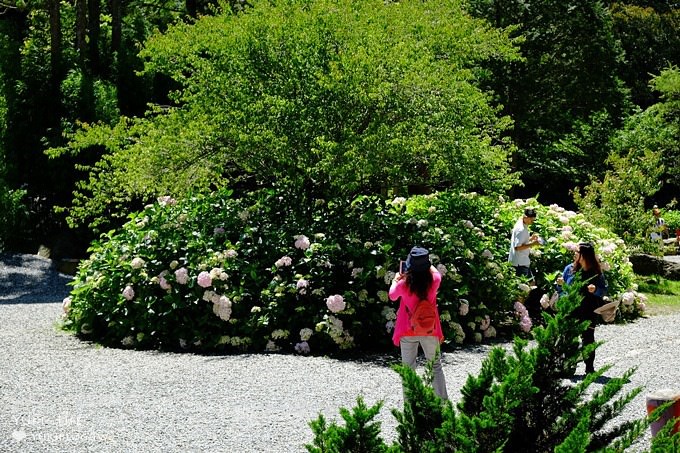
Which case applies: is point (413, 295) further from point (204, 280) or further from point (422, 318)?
point (204, 280)

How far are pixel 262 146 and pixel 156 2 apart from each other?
59.9ft

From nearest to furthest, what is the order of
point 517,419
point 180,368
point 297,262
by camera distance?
point 517,419 < point 180,368 < point 297,262

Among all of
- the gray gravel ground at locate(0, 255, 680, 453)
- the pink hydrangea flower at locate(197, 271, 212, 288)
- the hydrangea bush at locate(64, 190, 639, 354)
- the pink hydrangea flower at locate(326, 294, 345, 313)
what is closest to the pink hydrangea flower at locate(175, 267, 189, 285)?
the hydrangea bush at locate(64, 190, 639, 354)

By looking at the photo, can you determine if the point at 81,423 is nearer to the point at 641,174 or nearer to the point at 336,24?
the point at 336,24

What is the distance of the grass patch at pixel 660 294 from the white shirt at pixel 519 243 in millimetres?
3170

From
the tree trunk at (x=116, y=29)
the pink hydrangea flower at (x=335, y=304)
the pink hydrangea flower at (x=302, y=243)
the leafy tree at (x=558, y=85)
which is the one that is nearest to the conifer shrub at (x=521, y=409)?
the pink hydrangea flower at (x=335, y=304)

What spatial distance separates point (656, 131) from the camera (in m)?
28.6

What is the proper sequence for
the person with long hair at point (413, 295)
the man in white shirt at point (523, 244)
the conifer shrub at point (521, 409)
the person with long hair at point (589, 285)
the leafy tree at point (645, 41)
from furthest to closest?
the leafy tree at point (645, 41), the man in white shirt at point (523, 244), the person with long hair at point (589, 285), the person with long hair at point (413, 295), the conifer shrub at point (521, 409)

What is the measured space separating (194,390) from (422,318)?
233cm

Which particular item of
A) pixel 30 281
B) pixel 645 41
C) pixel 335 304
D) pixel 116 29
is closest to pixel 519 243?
pixel 335 304

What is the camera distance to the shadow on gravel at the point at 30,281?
48.7ft

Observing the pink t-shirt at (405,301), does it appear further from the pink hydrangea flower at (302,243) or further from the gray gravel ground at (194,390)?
the pink hydrangea flower at (302,243)

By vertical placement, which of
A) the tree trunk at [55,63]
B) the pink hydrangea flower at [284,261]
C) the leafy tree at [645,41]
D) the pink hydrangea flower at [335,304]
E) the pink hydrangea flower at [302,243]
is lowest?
the pink hydrangea flower at [335,304]

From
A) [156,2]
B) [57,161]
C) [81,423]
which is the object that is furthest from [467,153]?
[156,2]
